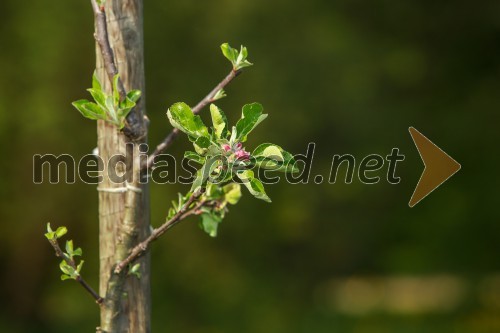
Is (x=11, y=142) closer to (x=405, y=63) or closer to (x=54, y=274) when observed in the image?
(x=54, y=274)

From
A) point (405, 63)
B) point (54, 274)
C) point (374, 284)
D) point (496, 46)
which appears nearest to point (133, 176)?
point (54, 274)

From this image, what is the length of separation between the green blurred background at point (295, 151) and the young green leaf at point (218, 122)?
434cm

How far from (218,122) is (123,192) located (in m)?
0.36

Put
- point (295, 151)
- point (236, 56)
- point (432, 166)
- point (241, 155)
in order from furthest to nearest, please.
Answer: point (295, 151) → point (432, 166) → point (236, 56) → point (241, 155)

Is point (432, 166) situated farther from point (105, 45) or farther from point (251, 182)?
point (105, 45)

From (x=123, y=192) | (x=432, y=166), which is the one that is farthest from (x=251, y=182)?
(x=432, y=166)

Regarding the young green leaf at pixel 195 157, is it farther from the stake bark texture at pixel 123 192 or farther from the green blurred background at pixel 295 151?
the green blurred background at pixel 295 151

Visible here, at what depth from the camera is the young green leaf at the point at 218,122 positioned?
1.47 meters

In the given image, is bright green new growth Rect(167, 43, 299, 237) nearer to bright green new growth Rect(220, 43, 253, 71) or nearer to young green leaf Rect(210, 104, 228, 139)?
young green leaf Rect(210, 104, 228, 139)

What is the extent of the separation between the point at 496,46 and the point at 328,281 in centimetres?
276

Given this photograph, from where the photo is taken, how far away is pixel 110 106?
60.9 inches

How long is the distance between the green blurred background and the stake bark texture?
407 centimetres

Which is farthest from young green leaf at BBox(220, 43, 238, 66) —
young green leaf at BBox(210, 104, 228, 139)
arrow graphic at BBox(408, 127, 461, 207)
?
arrow graphic at BBox(408, 127, 461, 207)

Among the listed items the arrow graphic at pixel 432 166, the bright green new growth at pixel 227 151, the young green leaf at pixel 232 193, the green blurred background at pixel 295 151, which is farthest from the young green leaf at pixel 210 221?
the green blurred background at pixel 295 151
